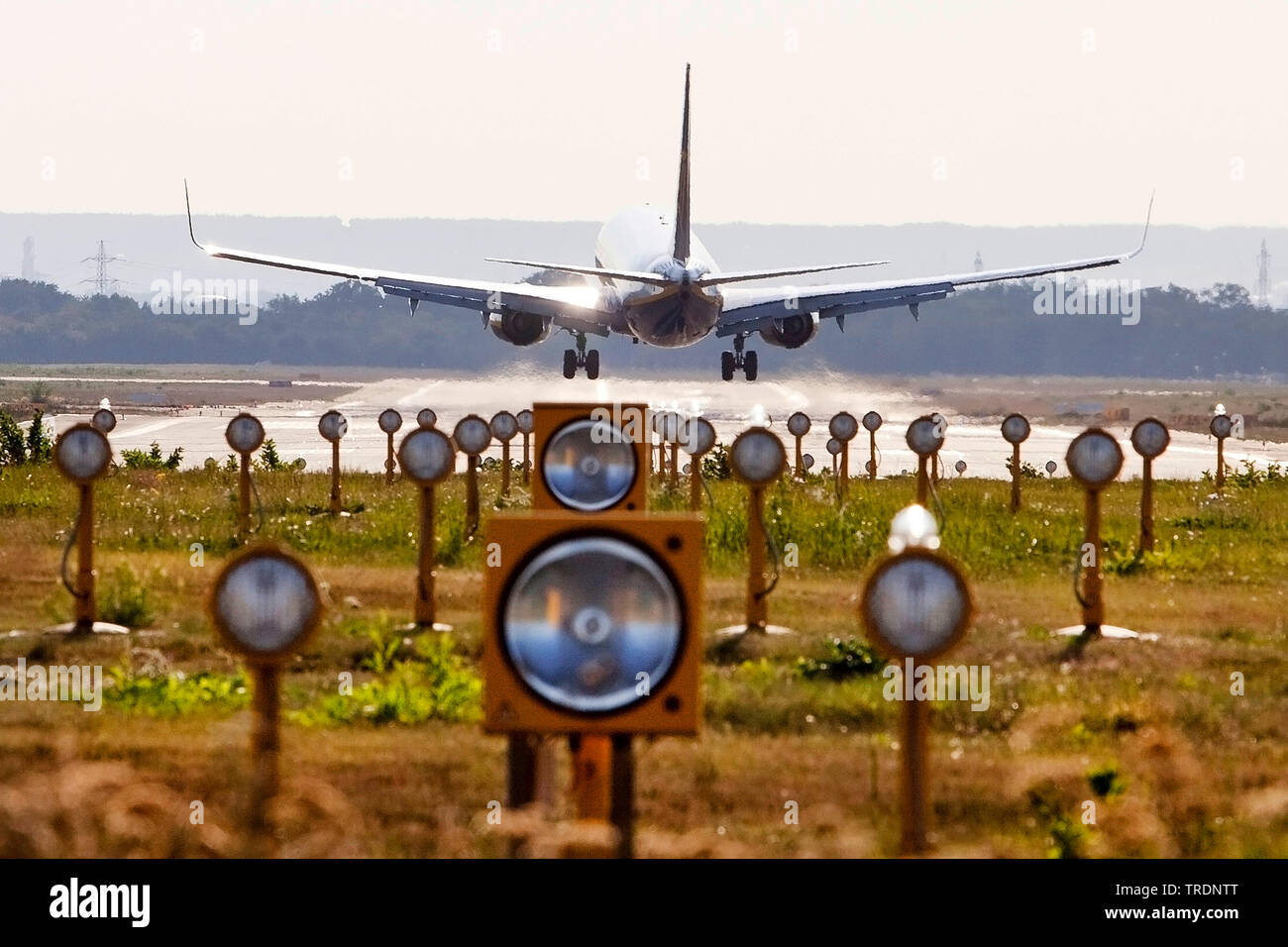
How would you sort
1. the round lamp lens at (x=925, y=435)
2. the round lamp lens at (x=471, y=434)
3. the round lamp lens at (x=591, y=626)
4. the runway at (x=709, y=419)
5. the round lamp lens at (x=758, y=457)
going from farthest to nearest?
the runway at (x=709, y=419), the round lamp lens at (x=925, y=435), the round lamp lens at (x=471, y=434), the round lamp lens at (x=758, y=457), the round lamp lens at (x=591, y=626)

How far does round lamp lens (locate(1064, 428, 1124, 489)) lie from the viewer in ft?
57.0

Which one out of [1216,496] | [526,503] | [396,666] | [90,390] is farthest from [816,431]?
[396,666]

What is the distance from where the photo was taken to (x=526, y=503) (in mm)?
33031

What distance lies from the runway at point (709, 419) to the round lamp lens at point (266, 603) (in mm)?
42737

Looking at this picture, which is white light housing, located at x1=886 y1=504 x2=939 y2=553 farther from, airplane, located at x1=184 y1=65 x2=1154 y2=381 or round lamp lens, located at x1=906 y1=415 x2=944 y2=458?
airplane, located at x1=184 y1=65 x2=1154 y2=381

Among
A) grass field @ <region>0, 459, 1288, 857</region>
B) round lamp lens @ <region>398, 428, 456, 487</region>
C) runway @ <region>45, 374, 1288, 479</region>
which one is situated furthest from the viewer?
runway @ <region>45, 374, 1288, 479</region>

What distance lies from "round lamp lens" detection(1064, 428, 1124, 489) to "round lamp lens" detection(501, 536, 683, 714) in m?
12.8

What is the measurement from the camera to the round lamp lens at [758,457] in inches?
670

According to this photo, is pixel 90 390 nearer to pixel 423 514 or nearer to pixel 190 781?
pixel 423 514

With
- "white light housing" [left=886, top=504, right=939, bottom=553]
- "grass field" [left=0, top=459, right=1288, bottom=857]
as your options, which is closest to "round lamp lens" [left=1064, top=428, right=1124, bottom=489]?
"grass field" [left=0, top=459, right=1288, bottom=857]

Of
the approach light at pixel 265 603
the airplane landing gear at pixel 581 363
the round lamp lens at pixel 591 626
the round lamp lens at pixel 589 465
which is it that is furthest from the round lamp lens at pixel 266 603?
the airplane landing gear at pixel 581 363

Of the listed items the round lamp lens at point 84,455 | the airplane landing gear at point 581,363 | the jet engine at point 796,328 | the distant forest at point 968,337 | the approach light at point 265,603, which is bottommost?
the approach light at point 265,603

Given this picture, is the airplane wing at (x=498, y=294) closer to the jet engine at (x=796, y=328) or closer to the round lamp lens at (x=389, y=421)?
the jet engine at (x=796, y=328)

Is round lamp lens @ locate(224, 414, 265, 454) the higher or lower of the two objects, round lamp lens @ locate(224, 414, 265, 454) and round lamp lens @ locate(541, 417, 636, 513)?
the higher
